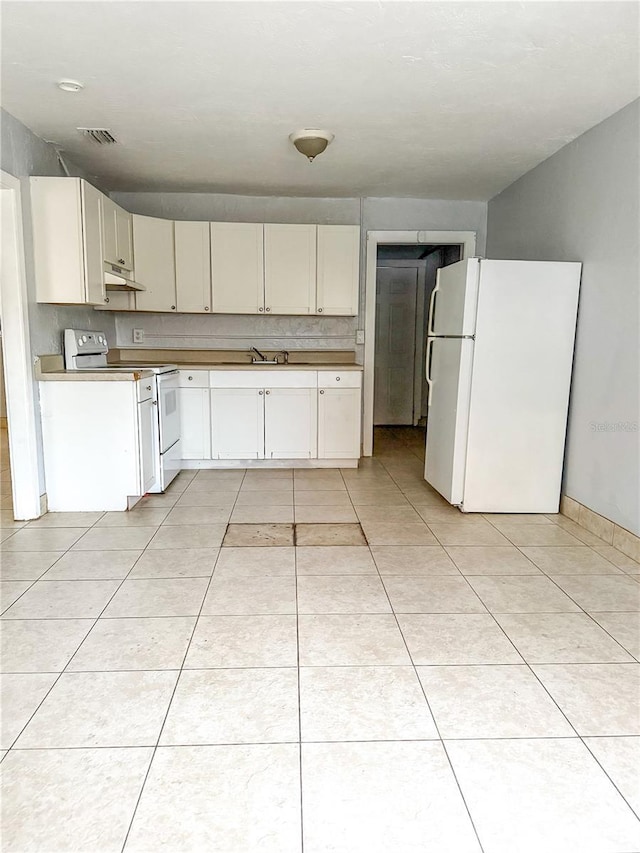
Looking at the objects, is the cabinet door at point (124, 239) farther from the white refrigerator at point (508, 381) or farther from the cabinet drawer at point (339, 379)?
the white refrigerator at point (508, 381)

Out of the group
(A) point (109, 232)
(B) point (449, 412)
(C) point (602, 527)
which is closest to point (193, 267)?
(A) point (109, 232)

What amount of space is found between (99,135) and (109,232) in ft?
2.22

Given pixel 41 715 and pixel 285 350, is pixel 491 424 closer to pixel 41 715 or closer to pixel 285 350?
pixel 285 350

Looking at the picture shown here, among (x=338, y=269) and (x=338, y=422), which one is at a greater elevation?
(x=338, y=269)

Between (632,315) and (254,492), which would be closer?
(632,315)

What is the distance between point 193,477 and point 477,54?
10.9 feet

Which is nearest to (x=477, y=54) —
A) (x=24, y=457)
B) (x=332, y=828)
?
(x=332, y=828)

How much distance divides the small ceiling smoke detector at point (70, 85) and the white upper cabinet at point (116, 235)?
42.1 inches

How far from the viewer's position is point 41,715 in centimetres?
158

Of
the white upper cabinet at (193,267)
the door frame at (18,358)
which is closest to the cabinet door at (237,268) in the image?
the white upper cabinet at (193,267)

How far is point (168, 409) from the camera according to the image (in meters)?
4.05

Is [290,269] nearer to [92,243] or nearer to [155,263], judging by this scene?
[155,263]

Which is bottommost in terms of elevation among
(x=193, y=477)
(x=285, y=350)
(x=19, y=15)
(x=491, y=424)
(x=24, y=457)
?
(x=193, y=477)

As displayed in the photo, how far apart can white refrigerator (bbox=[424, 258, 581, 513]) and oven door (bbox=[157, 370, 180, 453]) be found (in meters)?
2.00
